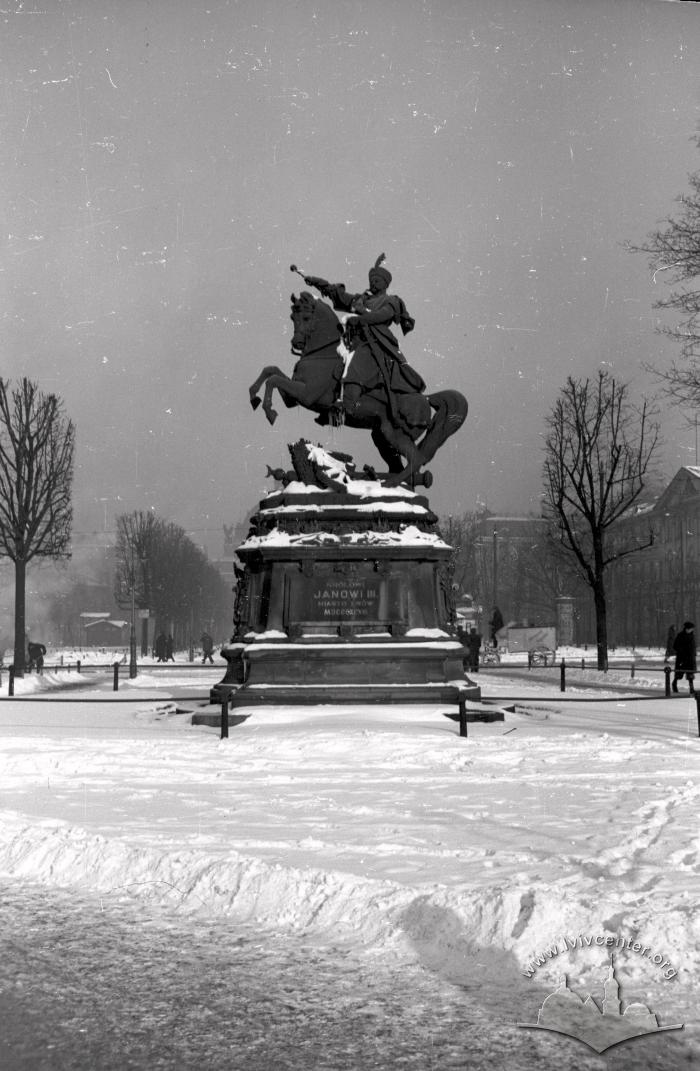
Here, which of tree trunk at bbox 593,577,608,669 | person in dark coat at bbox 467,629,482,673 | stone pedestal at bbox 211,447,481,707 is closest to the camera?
stone pedestal at bbox 211,447,481,707

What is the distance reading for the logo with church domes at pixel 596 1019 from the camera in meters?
4.21

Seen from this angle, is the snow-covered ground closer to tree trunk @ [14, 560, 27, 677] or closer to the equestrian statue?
the equestrian statue

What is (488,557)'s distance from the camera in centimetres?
11138

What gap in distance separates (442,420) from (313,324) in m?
2.87

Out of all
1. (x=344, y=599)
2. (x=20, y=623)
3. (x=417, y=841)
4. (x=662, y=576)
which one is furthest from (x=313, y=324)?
(x=662, y=576)

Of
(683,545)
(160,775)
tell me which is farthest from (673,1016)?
(683,545)

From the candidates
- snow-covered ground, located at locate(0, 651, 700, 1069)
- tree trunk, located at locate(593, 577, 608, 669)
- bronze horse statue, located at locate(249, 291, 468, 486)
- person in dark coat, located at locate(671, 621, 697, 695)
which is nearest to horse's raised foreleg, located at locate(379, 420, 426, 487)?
bronze horse statue, located at locate(249, 291, 468, 486)

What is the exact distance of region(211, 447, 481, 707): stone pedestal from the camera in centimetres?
1661

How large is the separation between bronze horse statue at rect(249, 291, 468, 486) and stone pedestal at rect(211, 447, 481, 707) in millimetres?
1250

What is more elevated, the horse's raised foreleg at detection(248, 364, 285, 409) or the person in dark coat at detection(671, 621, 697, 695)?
the horse's raised foreleg at detection(248, 364, 285, 409)

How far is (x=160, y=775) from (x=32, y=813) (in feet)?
7.32

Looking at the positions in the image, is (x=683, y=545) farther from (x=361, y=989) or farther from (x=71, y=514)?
(x=361, y=989)

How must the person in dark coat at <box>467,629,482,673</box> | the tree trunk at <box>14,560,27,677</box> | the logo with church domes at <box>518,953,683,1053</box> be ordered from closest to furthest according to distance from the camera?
the logo with church domes at <box>518,953,683,1053</box> < the tree trunk at <box>14,560,27,677</box> < the person in dark coat at <box>467,629,482,673</box>

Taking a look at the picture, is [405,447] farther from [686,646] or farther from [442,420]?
[686,646]
